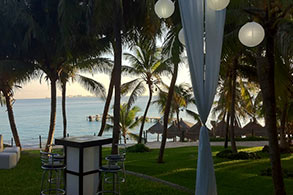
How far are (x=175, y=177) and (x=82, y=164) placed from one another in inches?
102

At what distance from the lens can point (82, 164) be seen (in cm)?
414

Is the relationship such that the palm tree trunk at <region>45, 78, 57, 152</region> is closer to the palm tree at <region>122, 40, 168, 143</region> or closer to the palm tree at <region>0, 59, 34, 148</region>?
the palm tree at <region>0, 59, 34, 148</region>

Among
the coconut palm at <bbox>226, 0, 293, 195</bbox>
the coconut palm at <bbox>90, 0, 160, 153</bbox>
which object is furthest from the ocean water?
the coconut palm at <bbox>226, 0, 293, 195</bbox>

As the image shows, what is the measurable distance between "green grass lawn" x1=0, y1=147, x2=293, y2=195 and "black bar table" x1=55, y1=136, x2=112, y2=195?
2.21ft

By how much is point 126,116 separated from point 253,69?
28.9 ft

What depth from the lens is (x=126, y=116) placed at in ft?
56.0

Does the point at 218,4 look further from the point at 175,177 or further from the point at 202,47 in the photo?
the point at 175,177

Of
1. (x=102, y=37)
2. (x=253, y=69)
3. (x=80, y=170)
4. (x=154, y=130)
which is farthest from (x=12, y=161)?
(x=154, y=130)

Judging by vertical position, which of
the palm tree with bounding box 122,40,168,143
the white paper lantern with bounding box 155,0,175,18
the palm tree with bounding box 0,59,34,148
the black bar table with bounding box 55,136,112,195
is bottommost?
the black bar table with bounding box 55,136,112,195

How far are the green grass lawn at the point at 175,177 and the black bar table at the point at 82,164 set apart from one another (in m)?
0.67

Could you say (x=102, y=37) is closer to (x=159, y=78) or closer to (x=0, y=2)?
(x=0, y=2)

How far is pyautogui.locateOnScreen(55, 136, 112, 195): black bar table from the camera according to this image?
4133mm

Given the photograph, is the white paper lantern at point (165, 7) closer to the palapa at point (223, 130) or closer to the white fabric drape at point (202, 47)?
the white fabric drape at point (202, 47)

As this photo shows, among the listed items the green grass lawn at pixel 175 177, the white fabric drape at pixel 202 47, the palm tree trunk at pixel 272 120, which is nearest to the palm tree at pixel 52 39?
the green grass lawn at pixel 175 177
